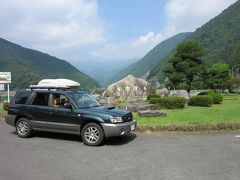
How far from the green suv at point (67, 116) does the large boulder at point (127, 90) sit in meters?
15.0

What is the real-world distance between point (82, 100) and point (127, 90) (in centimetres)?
1580

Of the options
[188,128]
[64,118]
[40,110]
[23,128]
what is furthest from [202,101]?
[23,128]

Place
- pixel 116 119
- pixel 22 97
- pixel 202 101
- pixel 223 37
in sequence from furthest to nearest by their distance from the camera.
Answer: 1. pixel 223 37
2. pixel 202 101
3. pixel 22 97
4. pixel 116 119

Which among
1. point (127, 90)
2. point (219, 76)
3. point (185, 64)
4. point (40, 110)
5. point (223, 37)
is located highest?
point (223, 37)

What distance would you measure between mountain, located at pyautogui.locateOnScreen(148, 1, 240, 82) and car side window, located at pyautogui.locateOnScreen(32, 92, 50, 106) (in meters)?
78.4

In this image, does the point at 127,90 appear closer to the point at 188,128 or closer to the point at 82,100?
the point at 188,128

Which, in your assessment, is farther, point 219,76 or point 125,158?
point 219,76

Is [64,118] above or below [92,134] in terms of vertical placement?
above

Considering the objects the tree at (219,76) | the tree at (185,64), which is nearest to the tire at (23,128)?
the tree at (185,64)

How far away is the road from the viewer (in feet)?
22.2

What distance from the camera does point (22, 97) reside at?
11742mm

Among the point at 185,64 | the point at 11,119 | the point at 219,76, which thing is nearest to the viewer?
the point at 11,119

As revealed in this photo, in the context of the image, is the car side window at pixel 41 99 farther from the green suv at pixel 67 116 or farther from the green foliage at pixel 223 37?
the green foliage at pixel 223 37

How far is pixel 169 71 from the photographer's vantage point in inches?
1345
